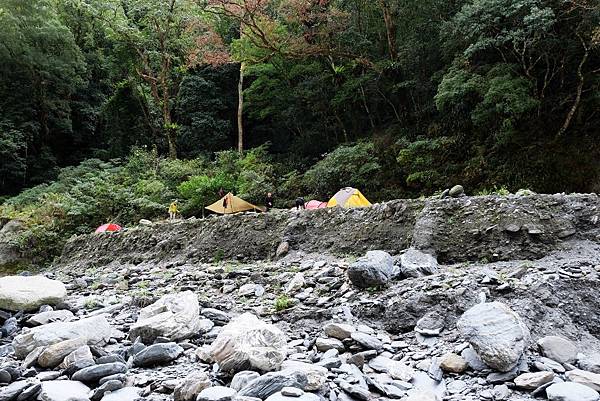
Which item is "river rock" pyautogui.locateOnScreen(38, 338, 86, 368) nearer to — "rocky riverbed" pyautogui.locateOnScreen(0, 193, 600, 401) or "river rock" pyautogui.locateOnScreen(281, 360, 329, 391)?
"rocky riverbed" pyautogui.locateOnScreen(0, 193, 600, 401)

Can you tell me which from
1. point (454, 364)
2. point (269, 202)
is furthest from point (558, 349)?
point (269, 202)

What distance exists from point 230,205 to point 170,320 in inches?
455

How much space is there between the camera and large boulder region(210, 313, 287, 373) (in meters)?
3.33

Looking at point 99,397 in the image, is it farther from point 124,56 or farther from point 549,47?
point 124,56

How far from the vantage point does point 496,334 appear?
336 centimetres

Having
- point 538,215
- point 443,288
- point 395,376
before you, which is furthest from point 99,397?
point 538,215

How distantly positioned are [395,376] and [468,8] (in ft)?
38.1

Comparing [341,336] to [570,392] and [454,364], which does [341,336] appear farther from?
[570,392]

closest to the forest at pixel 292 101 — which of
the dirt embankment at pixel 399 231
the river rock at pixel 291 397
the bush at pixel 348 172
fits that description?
the bush at pixel 348 172

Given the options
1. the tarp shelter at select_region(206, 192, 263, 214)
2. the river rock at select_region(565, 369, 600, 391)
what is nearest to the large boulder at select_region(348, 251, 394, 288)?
the river rock at select_region(565, 369, 600, 391)

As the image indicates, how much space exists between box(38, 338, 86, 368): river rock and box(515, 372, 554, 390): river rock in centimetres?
362

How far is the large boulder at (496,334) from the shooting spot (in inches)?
127

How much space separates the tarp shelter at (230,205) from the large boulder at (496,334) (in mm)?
12706

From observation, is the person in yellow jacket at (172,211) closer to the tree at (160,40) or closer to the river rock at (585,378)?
the tree at (160,40)
